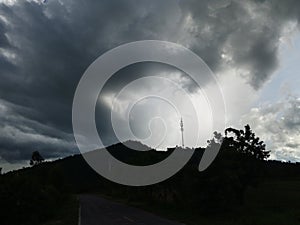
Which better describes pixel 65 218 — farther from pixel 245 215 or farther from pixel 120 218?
pixel 245 215

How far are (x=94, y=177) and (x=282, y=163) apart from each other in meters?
98.5

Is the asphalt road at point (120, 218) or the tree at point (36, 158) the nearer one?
the asphalt road at point (120, 218)

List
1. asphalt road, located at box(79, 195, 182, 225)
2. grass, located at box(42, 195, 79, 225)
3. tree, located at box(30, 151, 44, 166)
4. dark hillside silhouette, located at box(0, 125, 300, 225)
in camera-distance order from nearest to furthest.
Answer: asphalt road, located at box(79, 195, 182, 225), dark hillside silhouette, located at box(0, 125, 300, 225), grass, located at box(42, 195, 79, 225), tree, located at box(30, 151, 44, 166)

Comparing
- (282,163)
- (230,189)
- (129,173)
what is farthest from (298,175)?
(230,189)

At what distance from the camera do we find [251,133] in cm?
4122

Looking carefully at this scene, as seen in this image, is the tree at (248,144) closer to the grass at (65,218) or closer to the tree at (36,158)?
the grass at (65,218)

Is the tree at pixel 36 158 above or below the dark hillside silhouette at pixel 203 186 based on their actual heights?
above

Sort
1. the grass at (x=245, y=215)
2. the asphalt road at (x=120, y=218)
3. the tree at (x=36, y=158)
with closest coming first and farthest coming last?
the grass at (x=245, y=215)
the asphalt road at (x=120, y=218)
the tree at (x=36, y=158)

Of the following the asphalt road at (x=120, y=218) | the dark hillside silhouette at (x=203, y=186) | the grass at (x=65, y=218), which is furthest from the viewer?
the grass at (x=65, y=218)

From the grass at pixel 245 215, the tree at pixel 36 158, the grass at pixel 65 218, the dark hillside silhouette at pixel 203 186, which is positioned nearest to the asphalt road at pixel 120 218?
the grass at pixel 65 218

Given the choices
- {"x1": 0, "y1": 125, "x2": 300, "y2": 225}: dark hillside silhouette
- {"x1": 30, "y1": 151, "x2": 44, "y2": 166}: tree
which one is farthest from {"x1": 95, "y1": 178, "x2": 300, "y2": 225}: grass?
{"x1": 30, "y1": 151, "x2": 44, "y2": 166}: tree

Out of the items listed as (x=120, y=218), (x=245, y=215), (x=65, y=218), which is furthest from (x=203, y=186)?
(x=65, y=218)

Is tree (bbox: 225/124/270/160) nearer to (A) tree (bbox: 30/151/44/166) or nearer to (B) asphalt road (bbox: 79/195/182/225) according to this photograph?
(B) asphalt road (bbox: 79/195/182/225)

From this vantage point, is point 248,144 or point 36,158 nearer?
point 248,144
